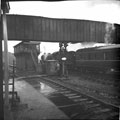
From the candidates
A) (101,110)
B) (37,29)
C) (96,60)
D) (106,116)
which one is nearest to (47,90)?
(37,29)

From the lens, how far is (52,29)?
287 inches

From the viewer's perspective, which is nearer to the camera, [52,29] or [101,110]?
[101,110]

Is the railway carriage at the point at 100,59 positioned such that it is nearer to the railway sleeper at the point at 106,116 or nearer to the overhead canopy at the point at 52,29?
the overhead canopy at the point at 52,29

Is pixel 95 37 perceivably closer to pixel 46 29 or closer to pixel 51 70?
pixel 46 29

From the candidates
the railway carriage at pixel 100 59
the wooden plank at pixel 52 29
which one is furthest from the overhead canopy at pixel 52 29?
the railway carriage at pixel 100 59

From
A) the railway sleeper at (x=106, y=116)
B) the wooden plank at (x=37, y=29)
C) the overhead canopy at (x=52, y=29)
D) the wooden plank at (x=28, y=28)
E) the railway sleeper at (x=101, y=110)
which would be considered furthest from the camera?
the wooden plank at (x=37, y=29)

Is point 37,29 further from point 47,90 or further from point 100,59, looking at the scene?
point 100,59

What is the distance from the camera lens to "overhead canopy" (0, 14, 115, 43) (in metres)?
6.48

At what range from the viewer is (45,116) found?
4500 millimetres

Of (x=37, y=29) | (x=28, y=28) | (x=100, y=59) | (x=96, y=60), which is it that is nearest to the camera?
(x=28, y=28)

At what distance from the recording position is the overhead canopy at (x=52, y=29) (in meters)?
6.48

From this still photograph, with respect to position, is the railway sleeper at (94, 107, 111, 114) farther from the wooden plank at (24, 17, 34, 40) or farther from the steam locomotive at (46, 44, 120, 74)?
the steam locomotive at (46, 44, 120, 74)

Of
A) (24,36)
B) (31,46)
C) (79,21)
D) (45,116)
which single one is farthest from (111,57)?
(31,46)

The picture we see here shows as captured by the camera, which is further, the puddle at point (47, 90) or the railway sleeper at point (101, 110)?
the puddle at point (47, 90)
